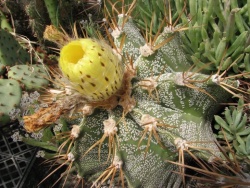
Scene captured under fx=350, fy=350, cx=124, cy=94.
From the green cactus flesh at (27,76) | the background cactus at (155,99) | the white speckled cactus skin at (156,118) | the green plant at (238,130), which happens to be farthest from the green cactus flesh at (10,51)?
the green plant at (238,130)

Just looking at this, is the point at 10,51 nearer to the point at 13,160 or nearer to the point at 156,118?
the point at 13,160

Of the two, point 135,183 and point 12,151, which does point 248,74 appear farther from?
point 12,151

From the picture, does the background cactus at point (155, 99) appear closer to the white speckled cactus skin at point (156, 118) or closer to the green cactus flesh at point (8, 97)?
the white speckled cactus skin at point (156, 118)

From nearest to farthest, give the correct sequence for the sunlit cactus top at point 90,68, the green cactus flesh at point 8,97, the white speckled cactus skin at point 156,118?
the sunlit cactus top at point 90,68 < the white speckled cactus skin at point 156,118 < the green cactus flesh at point 8,97

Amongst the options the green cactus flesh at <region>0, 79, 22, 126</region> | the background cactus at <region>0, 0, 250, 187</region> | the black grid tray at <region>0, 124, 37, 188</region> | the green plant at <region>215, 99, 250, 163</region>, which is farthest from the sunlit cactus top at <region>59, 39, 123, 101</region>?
the black grid tray at <region>0, 124, 37, 188</region>

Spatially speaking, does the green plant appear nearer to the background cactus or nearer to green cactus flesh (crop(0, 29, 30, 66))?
the background cactus

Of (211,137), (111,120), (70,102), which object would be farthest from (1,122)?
(211,137)
